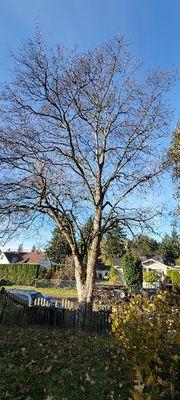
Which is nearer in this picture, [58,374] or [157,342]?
[157,342]

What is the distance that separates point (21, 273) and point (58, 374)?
167 feet

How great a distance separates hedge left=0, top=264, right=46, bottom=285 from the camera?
177 feet

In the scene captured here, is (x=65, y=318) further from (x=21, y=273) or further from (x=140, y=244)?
(x=21, y=273)

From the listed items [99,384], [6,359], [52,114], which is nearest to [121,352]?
[99,384]

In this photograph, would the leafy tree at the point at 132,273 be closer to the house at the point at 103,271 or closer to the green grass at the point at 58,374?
the green grass at the point at 58,374

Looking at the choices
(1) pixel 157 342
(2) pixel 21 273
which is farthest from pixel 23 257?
(1) pixel 157 342

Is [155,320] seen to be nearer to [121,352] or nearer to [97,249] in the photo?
[121,352]

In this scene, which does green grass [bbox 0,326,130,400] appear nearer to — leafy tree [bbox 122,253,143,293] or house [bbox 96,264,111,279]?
leafy tree [bbox 122,253,143,293]

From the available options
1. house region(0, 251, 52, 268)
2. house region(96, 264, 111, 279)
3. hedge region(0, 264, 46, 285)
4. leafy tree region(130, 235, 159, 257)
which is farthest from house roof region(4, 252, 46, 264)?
leafy tree region(130, 235, 159, 257)

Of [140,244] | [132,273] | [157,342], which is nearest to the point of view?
[157,342]

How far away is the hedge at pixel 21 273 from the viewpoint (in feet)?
177

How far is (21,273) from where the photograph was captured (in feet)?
180

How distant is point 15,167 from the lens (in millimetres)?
14539

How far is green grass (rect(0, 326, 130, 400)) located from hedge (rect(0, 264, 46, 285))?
4745cm
